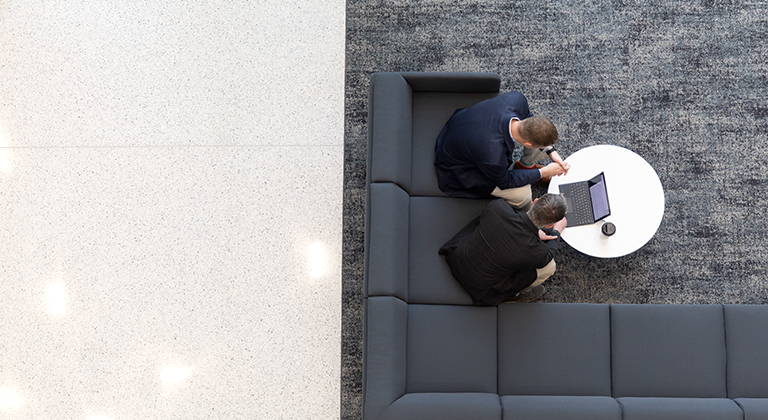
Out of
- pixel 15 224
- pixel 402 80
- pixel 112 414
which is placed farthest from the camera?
pixel 15 224

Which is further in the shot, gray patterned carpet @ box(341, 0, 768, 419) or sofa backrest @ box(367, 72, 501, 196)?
gray patterned carpet @ box(341, 0, 768, 419)

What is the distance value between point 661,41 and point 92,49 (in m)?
3.71

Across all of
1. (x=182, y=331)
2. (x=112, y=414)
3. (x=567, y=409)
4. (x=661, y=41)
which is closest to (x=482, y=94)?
(x=661, y=41)

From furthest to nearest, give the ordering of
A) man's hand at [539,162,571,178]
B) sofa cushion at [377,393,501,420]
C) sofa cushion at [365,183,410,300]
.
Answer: man's hand at [539,162,571,178], sofa cushion at [365,183,410,300], sofa cushion at [377,393,501,420]

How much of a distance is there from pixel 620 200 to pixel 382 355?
1.49m

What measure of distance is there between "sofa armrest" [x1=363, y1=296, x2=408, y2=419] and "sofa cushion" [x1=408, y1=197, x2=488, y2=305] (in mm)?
240

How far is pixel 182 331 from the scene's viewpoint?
9.32ft

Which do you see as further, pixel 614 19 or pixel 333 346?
pixel 614 19

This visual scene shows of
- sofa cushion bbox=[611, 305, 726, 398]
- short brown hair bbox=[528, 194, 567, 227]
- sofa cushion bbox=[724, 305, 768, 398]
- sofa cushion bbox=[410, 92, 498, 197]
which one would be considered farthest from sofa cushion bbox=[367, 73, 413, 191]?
sofa cushion bbox=[724, 305, 768, 398]

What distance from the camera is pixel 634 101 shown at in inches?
119

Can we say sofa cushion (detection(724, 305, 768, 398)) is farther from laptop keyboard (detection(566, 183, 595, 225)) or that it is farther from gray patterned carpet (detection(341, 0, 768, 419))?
laptop keyboard (detection(566, 183, 595, 225))

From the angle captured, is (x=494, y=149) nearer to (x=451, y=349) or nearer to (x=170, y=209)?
(x=451, y=349)

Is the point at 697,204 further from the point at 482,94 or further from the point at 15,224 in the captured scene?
the point at 15,224

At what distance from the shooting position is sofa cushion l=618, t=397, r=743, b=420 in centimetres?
219
